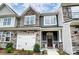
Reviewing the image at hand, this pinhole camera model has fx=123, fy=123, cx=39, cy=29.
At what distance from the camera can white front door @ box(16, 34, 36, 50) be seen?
3.71m

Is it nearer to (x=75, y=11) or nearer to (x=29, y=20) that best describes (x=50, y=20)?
(x=29, y=20)

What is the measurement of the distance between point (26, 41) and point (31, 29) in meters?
0.40

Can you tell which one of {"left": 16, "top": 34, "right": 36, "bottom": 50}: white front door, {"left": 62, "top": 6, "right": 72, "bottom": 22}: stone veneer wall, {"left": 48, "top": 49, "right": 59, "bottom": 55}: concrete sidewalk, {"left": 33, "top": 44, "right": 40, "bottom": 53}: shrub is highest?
{"left": 62, "top": 6, "right": 72, "bottom": 22}: stone veneer wall

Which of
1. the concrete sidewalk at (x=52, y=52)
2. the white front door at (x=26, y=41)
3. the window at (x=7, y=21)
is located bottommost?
the concrete sidewalk at (x=52, y=52)

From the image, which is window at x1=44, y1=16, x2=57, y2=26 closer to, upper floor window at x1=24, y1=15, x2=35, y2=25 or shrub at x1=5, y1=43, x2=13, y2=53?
upper floor window at x1=24, y1=15, x2=35, y2=25

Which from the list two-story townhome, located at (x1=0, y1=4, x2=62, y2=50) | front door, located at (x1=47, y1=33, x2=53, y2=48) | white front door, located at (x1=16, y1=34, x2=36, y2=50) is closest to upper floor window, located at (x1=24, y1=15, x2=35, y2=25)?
two-story townhome, located at (x1=0, y1=4, x2=62, y2=50)

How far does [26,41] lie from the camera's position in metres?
3.78

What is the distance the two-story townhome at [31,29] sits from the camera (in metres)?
3.74

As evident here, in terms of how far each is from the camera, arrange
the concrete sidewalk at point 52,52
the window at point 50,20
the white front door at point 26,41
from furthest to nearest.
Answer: the window at point 50,20 → the white front door at point 26,41 → the concrete sidewalk at point 52,52

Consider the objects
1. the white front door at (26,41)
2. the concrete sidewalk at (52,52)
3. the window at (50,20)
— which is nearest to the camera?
the concrete sidewalk at (52,52)

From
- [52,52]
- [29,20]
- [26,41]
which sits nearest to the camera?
[52,52]

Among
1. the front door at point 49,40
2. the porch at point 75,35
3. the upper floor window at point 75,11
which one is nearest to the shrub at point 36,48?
the front door at point 49,40

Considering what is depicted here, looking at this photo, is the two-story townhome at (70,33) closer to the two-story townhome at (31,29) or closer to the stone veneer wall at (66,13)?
the stone veneer wall at (66,13)

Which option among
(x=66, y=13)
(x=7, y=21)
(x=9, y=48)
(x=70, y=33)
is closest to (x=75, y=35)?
(x=70, y=33)
